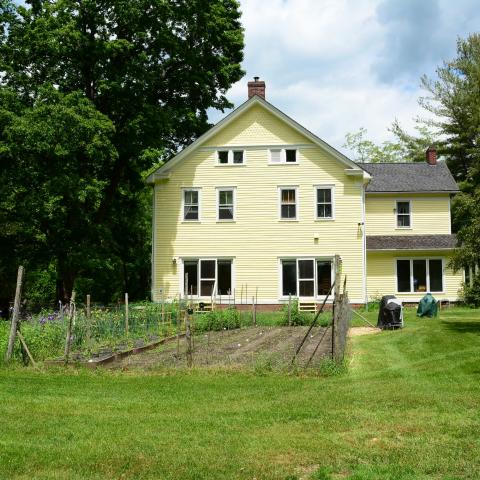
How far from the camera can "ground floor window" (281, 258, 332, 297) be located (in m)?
30.0

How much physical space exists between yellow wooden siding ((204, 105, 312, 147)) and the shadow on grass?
12.3 meters

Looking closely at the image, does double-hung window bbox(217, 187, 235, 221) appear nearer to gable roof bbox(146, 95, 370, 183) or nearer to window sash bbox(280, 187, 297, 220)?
window sash bbox(280, 187, 297, 220)

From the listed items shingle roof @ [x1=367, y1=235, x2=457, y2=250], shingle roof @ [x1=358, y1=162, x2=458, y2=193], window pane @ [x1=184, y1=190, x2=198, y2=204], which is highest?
shingle roof @ [x1=358, y1=162, x2=458, y2=193]

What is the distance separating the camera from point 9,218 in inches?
1124

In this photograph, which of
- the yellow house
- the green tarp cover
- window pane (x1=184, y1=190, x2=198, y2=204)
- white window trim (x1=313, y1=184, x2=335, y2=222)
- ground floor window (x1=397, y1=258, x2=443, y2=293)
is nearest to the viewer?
the green tarp cover

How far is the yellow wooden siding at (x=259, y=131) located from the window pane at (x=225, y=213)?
3056 mm

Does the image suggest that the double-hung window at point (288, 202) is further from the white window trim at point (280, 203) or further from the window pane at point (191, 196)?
the window pane at point (191, 196)

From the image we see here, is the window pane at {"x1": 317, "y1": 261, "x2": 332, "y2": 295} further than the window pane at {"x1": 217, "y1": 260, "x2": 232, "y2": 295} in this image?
No

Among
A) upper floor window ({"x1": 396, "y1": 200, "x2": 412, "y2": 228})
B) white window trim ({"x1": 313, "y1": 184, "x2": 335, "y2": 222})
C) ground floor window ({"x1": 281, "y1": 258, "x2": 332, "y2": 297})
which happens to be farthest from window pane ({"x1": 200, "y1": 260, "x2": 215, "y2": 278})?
upper floor window ({"x1": 396, "y1": 200, "x2": 412, "y2": 228})

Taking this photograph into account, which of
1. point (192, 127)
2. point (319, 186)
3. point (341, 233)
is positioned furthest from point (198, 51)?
point (341, 233)

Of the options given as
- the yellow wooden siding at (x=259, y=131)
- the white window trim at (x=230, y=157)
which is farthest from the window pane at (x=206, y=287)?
the yellow wooden siding at (x=259, y=131)

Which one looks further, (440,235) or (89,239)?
(440,235)

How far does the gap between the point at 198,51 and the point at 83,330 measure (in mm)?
19113

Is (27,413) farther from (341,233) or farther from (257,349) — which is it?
(341,233)
